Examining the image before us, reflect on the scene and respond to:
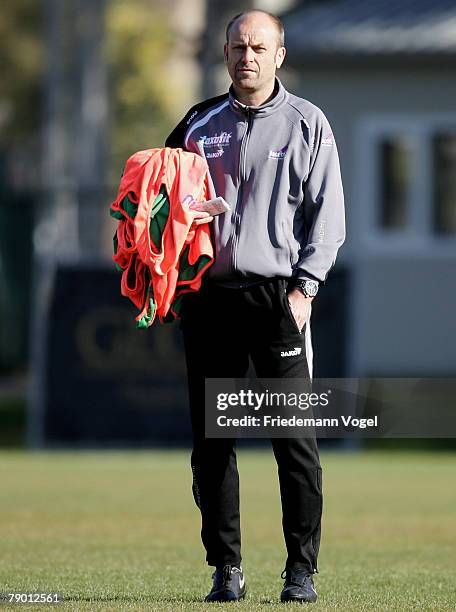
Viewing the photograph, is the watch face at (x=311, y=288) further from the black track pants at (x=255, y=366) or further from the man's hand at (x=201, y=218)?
the man's hand at (x=201, y=218)

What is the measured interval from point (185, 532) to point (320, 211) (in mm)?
4440

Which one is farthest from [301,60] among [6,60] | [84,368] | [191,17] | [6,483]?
[191,17]

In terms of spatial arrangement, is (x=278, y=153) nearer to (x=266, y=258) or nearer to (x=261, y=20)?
(x=266, y=258)

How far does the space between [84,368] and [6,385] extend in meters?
5.16

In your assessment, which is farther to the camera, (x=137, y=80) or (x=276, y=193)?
(x=137, y=80)

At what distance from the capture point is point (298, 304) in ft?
23.3

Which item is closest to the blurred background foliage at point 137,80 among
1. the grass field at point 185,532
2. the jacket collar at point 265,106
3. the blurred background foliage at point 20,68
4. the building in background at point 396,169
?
the blurred background foliage at point 20,68

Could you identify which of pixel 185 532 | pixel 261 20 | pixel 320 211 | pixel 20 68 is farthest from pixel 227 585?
pixel 20 68

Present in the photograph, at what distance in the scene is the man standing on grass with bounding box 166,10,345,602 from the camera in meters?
7.11

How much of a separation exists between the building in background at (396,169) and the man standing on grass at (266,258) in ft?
61.6

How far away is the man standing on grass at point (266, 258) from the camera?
23.3 ft

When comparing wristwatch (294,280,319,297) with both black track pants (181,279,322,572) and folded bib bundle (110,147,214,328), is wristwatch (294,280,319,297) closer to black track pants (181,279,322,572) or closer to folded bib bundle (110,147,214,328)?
black track pants (181,279,322,572)

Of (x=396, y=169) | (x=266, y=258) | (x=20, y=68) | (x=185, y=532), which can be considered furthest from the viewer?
(x=20, y=68)

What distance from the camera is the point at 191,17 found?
2931 inches
